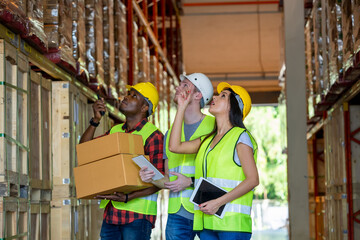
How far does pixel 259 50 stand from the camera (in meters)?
23.3

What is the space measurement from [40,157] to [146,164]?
2279mm

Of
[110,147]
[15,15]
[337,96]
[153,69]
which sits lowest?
[110,147]

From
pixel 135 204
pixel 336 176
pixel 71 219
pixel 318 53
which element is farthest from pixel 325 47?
pixel 135 204

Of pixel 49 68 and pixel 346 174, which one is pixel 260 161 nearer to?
pixel 346 174

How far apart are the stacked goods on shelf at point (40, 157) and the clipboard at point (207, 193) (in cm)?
245

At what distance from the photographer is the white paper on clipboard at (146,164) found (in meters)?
4.84

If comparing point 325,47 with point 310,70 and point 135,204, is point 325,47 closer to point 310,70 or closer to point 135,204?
point 310,70

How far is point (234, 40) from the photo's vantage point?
22234 millimetres

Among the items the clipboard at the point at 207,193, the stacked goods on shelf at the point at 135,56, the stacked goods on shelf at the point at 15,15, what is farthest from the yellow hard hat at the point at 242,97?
the stacked goods on shelf at the point at 135,56

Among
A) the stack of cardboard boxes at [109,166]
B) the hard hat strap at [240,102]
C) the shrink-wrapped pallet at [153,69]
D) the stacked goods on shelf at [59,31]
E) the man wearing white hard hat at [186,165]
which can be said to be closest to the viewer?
the hard hat strap at [240,102]

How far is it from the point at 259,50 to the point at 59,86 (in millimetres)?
16370

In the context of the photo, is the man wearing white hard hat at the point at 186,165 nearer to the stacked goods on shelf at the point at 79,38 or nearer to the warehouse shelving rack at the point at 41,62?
the warehouse shelving rack at the point at 41,62

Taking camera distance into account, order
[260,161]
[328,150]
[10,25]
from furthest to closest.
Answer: [260,161] < [328,150] < [10,25]

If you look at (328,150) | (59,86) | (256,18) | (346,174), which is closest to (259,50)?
(256,18)
